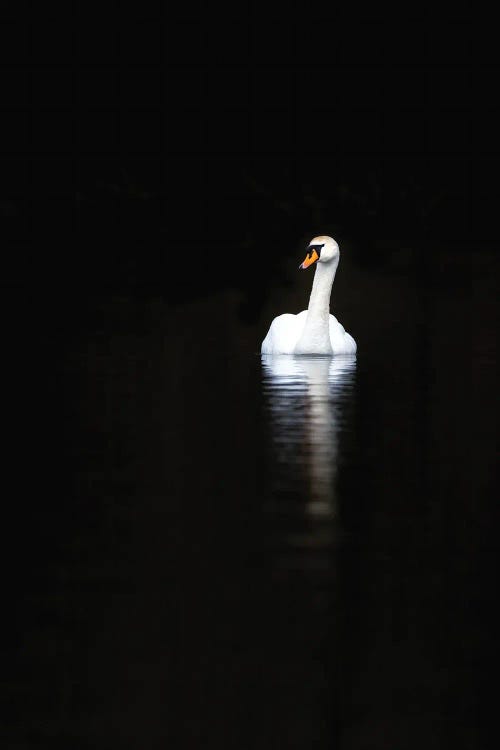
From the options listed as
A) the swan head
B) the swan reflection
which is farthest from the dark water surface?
the swan head

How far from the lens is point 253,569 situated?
7996 millimetres

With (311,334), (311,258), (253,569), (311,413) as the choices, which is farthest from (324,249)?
(253,569)

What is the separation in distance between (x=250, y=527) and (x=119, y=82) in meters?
31.2

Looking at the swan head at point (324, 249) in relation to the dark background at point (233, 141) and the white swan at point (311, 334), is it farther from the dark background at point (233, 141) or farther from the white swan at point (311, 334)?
the dark background at point (233, 141)

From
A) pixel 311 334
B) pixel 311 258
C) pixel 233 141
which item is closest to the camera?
pixel 311 334

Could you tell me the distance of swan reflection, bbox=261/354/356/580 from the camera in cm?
922

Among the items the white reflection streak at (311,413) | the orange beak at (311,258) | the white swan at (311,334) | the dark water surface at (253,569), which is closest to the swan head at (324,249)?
the orange beak at (311,258)

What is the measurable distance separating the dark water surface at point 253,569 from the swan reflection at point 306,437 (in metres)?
0.03

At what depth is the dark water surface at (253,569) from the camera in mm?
5922

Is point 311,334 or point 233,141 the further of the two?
point 233,141

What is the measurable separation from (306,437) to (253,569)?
473 centimetres

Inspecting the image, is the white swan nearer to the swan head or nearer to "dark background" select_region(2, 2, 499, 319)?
the swan head

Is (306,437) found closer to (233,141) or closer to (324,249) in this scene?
(324,249)

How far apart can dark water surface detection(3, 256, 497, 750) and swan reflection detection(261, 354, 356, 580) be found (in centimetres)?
3
